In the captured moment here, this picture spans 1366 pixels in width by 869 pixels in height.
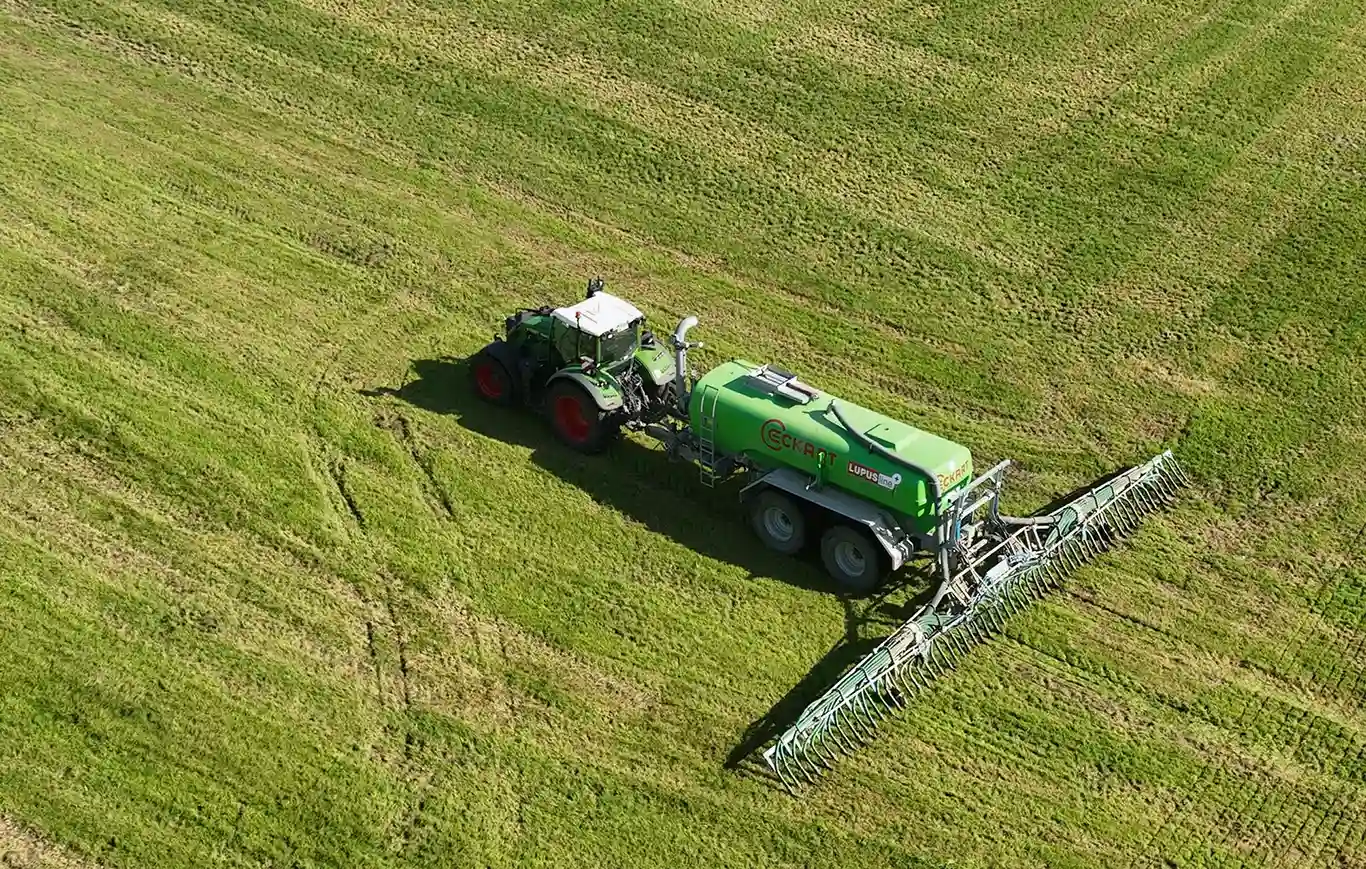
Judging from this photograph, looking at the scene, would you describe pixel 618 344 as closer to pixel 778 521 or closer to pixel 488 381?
pixel 488 381

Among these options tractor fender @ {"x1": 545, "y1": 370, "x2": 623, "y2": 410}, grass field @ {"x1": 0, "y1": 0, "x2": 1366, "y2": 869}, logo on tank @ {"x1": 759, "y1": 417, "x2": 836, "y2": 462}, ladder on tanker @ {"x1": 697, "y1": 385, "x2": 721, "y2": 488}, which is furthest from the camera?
tractor fender @ {"x1": 545, "y1": 370, "x2": 623, "y2": 410}

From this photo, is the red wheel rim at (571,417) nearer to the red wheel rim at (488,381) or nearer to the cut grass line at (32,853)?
the red wheel rim at (488,381)

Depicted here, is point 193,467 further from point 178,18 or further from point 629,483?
point 178,18

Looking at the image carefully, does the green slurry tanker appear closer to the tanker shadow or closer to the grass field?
the tanker shadow

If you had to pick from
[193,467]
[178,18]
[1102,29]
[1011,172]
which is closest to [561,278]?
[193,467]

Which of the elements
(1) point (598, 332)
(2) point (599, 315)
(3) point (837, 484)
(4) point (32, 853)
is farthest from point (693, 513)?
(4) point (32, 853)

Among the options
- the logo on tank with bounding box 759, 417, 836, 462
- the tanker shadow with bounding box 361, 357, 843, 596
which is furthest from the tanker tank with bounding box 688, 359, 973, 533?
the tanker shadow with bounding box 361, 357, 843, 596
